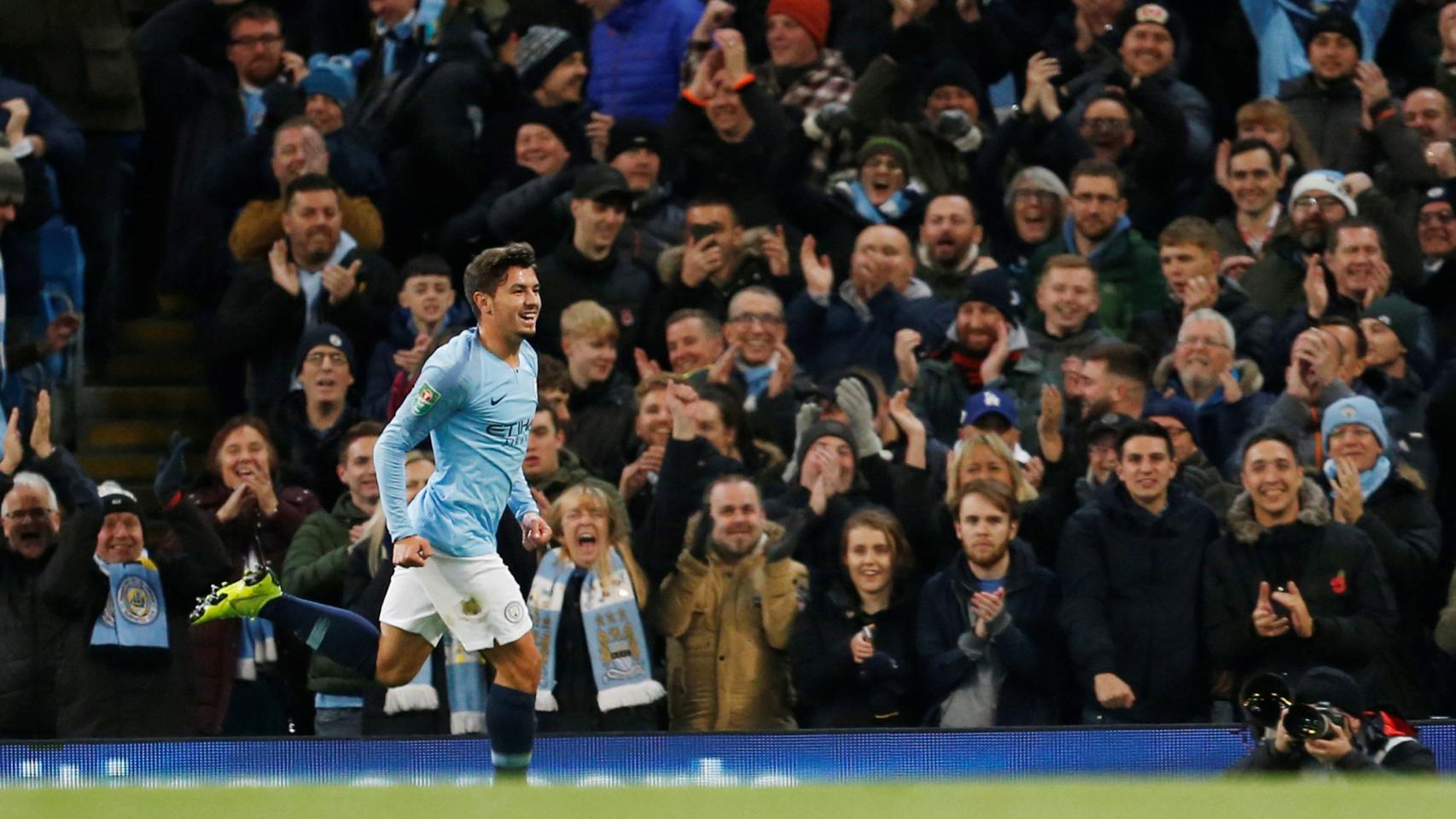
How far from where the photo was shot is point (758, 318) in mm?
10547

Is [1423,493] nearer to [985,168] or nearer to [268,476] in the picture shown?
[985,168]

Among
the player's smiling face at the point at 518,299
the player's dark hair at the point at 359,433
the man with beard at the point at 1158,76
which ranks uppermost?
the man with beard at the point at 1158,76

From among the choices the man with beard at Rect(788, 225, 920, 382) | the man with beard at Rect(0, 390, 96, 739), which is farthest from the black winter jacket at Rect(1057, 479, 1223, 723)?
the man with beard at Rect(0, 390, 96, 739)

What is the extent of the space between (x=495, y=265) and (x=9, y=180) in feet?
13.5

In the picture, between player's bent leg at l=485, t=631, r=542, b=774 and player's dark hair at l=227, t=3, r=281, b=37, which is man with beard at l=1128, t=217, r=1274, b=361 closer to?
player's bent leg at l=485, t=631, r=542, b=774

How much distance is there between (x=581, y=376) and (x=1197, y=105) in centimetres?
321

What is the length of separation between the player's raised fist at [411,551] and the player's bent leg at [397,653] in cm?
46

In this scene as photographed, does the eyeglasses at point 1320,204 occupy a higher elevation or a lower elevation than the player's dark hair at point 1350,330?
higher

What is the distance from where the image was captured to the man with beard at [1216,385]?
10.2m

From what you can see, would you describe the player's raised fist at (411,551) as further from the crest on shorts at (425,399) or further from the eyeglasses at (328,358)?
the eyeglasses at (328,358)

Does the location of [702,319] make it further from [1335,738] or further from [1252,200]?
[1335,738]

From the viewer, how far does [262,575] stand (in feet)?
26.7

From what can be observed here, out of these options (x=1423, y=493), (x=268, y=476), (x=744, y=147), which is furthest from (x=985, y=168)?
(x=268, y=476)

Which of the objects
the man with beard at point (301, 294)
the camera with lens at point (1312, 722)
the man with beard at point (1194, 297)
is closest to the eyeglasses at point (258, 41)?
the man with beard at point (301, 294)
